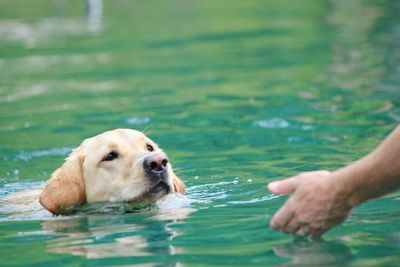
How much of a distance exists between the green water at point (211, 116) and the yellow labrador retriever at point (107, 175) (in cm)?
22

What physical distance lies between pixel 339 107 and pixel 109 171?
4900mm

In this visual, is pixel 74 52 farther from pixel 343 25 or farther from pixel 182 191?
pixel 182 191

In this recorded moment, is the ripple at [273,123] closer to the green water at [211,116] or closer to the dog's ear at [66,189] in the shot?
the green water at [211,116]

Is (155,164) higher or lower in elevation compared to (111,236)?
higher

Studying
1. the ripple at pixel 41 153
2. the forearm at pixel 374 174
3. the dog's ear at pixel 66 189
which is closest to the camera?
the forearm at pixel 374 174

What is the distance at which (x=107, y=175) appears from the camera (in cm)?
717

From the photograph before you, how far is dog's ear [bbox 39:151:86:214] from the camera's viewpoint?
711 cm

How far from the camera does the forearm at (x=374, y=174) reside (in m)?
4.66

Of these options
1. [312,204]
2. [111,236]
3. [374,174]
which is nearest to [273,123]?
[111,236]

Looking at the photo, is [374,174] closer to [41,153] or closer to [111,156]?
[111,156]

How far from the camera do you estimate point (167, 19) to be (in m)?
26.0

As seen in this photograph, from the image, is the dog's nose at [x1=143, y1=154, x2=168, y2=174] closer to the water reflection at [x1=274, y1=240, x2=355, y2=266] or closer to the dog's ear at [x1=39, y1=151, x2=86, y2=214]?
the dog's ear at [x1=39, y1=151, x2=86, y2=214]

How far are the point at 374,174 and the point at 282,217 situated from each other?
1.84 feet

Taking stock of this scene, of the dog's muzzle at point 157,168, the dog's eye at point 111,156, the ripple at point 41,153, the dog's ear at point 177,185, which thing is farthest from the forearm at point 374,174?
the ripple at point 41,153
